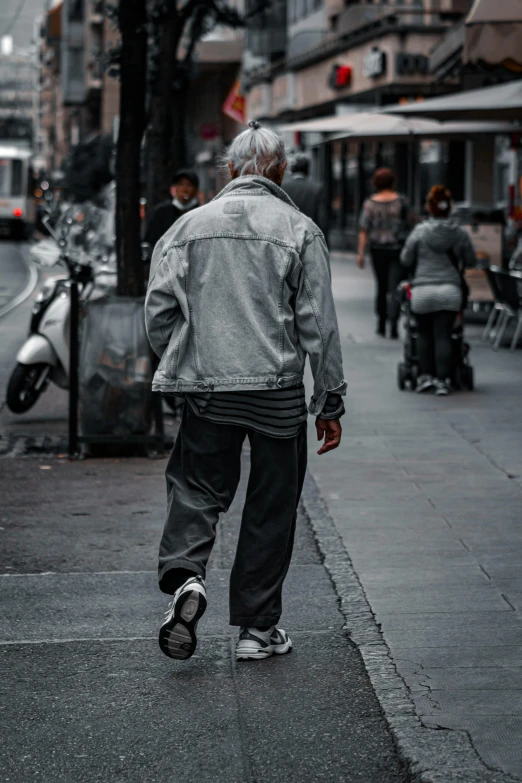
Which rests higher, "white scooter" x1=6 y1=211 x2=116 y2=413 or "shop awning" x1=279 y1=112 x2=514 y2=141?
"shop awning" x1=279 y1=112 x2=514 y2=141

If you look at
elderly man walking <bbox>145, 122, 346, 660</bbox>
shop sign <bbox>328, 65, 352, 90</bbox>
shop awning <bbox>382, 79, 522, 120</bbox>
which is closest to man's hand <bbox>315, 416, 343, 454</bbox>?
elderly man walking <bbox>145, 122, 346, 660</bbox>

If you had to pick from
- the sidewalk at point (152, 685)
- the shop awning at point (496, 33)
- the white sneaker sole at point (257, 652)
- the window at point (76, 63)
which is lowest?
the sidewalk at point (152, 685)

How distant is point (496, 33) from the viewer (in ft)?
43.9

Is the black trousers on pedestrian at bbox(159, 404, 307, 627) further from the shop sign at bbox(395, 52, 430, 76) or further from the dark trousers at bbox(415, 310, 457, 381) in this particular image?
the shop sign at bbox(395, 52, 430, 76)

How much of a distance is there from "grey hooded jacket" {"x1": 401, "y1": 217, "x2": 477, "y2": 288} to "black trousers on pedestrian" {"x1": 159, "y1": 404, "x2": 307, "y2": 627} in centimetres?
658

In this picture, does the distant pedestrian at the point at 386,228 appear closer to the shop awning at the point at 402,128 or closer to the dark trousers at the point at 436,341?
the shop awning at the point at 402,128

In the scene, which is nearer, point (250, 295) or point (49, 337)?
point (250, 295)

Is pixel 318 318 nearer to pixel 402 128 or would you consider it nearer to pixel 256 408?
pixel 256 408

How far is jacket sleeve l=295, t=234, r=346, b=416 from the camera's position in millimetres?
4438

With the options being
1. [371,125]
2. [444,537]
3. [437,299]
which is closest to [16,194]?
[371,125]

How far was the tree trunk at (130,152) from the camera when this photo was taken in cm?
947

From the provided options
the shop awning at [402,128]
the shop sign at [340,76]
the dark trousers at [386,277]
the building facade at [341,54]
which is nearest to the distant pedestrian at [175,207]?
the dark trousers at [386,277]

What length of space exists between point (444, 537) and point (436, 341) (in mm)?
4867

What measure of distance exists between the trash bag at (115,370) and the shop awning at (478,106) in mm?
6244
